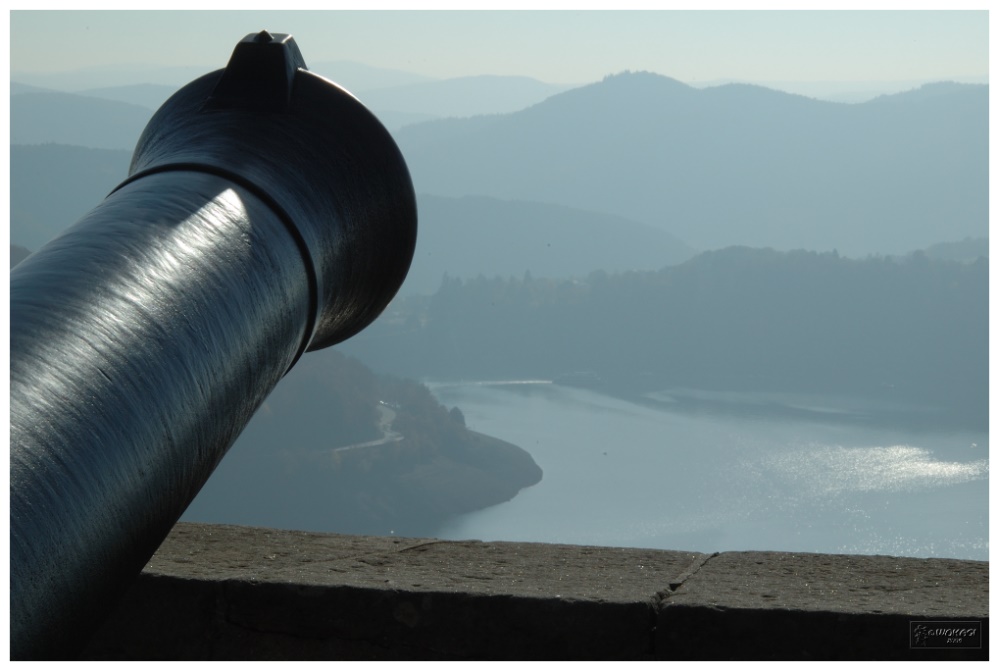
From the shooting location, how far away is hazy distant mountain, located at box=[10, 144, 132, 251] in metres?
147

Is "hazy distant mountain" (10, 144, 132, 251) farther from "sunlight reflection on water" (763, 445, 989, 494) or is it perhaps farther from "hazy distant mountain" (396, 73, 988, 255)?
"sunlight reflection on water" (763, 445, 989, 494)

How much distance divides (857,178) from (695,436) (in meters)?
96.2

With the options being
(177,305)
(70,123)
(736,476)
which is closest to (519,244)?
(736,476)

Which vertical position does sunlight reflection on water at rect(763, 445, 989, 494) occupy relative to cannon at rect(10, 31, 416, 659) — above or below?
below

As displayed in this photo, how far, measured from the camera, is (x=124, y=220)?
174 cm

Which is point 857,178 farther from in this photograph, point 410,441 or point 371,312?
point 371,312

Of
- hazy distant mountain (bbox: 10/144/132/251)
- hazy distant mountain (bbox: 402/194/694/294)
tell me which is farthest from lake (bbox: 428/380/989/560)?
hazy distant mountain (bbox: 10/144/132/251)

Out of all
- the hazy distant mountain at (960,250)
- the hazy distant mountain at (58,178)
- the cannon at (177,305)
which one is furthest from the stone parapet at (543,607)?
the hazy distant mountain at (960,250)

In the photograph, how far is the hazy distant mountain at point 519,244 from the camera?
171625 mm

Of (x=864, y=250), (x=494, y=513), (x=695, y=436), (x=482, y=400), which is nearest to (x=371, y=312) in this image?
(x=494, y=513)

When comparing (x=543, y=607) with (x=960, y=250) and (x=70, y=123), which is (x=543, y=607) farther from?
(x=70, y=123)

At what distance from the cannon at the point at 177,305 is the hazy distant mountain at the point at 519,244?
544ft

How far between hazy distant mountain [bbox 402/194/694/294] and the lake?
2034 inches

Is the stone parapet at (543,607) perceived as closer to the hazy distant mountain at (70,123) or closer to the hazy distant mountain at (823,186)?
the hazy distant mountain at (823,186)
